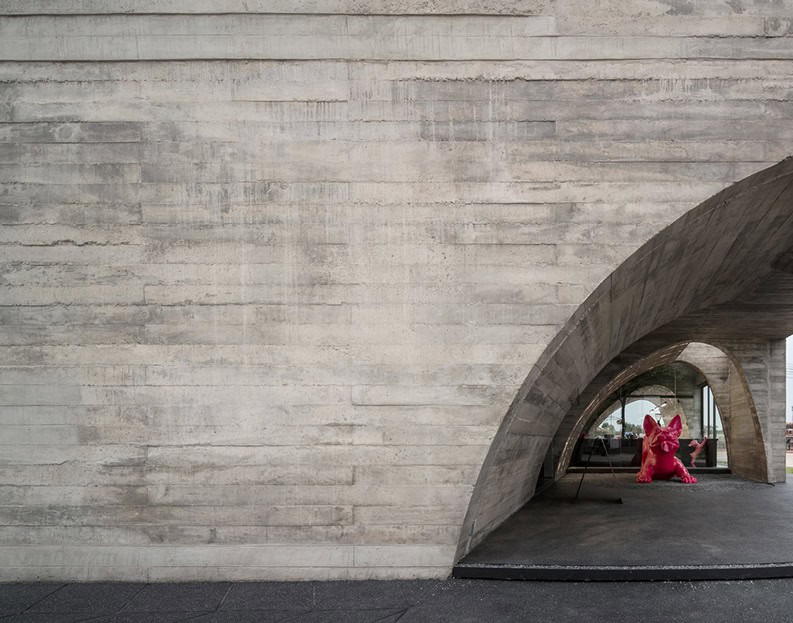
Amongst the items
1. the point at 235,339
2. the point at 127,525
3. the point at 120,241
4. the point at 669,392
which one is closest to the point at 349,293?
the point at 235,339

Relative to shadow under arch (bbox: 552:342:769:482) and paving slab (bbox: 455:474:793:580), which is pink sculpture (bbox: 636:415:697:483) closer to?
shadow under arch (bbox: 552:342:769:482)

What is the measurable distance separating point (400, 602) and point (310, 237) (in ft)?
10.3

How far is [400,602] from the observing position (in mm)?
4727

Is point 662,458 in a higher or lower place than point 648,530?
lower

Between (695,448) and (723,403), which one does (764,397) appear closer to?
(723,403)

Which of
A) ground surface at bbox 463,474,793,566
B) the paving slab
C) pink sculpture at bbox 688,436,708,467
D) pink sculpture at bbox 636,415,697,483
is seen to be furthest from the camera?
pink sculpture at bbox 688,436,708,467

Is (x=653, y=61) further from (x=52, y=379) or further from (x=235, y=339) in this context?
(x=52, y=379)

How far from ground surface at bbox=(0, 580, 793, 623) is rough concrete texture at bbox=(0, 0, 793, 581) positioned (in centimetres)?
27

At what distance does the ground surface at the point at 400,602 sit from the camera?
4414 millimetres

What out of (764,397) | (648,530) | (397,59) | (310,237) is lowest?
(648,530)

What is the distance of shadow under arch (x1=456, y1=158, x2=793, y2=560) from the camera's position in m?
5.43

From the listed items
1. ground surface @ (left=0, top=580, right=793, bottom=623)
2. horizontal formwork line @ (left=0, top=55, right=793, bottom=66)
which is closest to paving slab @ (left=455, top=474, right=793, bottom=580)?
ground surface @ (left=0, top=580, right=793, bottom=623)

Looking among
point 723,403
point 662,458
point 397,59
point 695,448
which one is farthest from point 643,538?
point 695,448

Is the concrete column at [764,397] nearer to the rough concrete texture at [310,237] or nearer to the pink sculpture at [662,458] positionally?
the pink sculpture at [662,458]
